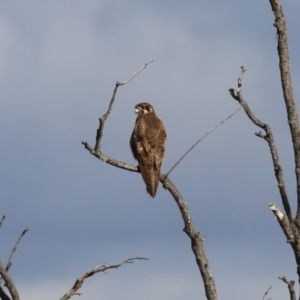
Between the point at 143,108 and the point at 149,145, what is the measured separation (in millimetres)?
2087

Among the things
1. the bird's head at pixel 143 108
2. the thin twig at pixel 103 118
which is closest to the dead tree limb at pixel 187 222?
the thin twig at pixel 103 118

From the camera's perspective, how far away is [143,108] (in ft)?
51.3

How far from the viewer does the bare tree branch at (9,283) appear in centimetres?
673

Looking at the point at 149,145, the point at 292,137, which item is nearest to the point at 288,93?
the point at 292,137

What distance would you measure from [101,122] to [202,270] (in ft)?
6.62

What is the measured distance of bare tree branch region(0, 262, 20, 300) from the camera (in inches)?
265

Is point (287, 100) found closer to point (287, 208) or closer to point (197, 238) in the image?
point (287, 208)

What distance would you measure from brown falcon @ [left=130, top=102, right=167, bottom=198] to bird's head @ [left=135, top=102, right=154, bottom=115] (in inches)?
7.0

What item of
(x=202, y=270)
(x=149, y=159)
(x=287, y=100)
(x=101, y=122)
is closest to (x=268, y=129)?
(x=287, y=100)

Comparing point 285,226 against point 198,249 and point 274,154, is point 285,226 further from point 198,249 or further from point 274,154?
point 198,249

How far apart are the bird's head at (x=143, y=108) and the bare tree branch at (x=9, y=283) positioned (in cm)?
878

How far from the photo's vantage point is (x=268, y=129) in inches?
278

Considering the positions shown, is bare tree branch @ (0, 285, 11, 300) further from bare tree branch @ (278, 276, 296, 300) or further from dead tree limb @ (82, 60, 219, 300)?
bare tree branch @ (278, 276, 296, 300)

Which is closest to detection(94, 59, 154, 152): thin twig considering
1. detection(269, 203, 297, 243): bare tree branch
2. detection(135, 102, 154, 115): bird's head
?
detection(269, 203, 297, 243): bare tree branch
